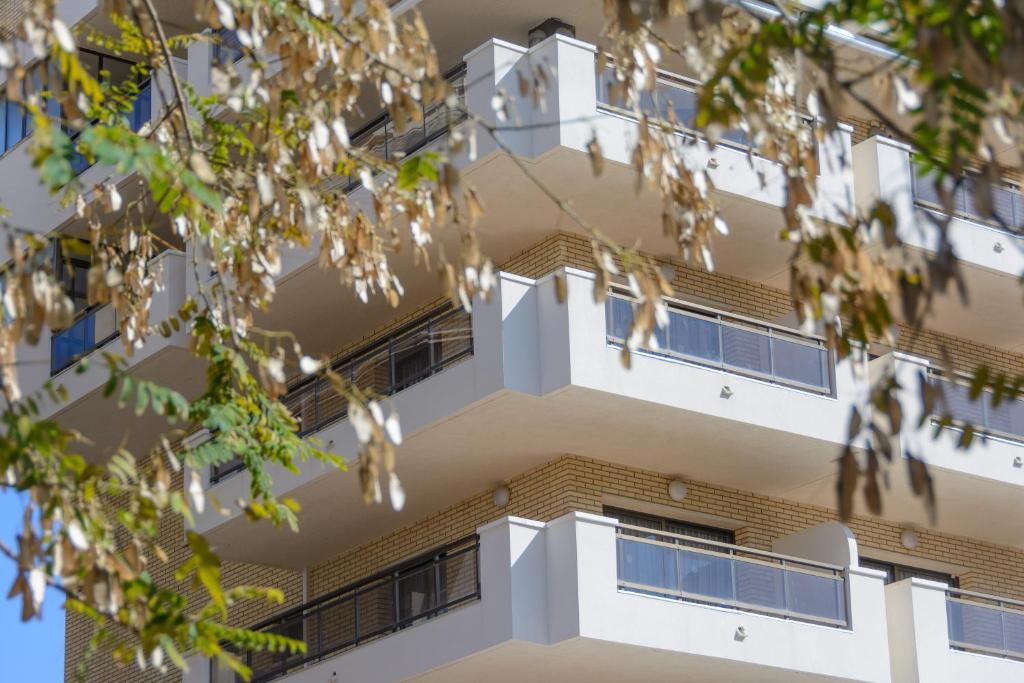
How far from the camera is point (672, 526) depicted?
898 inches

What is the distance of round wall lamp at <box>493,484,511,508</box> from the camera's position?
22547mm

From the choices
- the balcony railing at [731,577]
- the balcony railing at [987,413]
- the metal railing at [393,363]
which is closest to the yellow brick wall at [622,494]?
the balcony railing at [731,577]

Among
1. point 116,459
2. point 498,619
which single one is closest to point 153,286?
point 116,459

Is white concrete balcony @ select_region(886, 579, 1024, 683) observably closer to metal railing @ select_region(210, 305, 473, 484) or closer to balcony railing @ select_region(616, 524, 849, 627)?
balcony railing @ select_region(616, 524, 849, 627)

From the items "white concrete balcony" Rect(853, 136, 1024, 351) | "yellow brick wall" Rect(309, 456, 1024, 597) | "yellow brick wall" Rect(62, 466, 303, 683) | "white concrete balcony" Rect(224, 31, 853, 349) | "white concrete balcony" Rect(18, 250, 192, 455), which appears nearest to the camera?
"white concrete balcony" Rect(224, 31, 853, 349)

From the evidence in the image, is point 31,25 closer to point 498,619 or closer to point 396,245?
point 396,245

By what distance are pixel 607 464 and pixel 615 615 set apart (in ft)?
9.57

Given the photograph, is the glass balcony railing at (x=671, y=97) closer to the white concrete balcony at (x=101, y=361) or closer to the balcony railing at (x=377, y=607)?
the balcony railing at (x=377, y=607)

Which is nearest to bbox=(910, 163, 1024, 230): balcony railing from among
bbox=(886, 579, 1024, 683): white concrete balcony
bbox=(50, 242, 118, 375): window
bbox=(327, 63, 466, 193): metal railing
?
bbox=(886, 579, 1024, 683): white concrete balcony

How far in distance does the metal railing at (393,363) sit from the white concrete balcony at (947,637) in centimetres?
598

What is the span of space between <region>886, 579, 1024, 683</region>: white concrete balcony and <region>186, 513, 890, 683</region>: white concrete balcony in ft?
1.58

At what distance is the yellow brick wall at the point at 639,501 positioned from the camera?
22.0m

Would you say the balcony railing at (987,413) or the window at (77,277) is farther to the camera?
the window at (77,277)

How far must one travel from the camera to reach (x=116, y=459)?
9.05 meters
